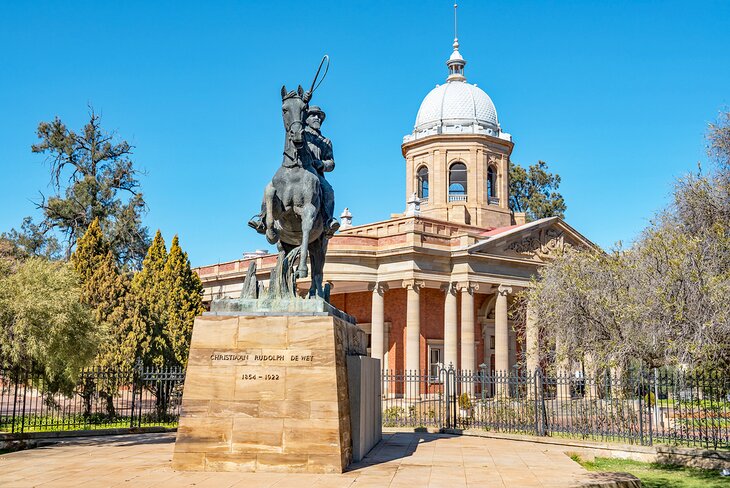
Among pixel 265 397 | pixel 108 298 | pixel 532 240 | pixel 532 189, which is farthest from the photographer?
pixel 532 189

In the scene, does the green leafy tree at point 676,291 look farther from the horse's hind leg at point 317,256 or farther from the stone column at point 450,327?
the stone column at point 450,327

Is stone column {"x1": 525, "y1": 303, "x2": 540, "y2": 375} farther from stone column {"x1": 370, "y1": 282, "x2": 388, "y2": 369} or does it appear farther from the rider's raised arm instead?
the rider's raised arm

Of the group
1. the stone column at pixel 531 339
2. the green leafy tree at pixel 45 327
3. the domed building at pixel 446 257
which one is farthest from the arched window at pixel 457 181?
the green leafy tree at pixel 45 327

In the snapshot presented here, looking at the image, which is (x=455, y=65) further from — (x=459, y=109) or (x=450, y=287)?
(x=450, y=287)

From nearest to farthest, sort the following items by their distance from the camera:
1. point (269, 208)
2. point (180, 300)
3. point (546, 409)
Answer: point (269, 208), point (546, 409), point (180, 300)

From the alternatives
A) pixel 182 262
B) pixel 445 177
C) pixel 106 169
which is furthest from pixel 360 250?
pixel 106 169

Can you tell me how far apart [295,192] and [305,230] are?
2.08 feet

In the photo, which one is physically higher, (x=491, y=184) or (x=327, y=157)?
(x=491, y=184)

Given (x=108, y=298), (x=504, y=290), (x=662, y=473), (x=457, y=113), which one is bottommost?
(x=662, y=473)

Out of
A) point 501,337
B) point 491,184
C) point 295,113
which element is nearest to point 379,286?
point 501,337

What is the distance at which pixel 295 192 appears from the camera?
11.4 m

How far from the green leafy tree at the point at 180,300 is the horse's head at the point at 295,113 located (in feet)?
70.3

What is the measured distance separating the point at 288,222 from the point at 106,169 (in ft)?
121

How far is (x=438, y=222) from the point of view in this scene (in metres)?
39.8
